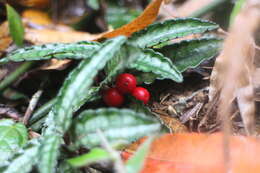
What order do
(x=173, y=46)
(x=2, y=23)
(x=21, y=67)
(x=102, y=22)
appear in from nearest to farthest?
(x=173, y=46)
(x=21, y=67)
(x=2, y=23)
(x=102, y=22)

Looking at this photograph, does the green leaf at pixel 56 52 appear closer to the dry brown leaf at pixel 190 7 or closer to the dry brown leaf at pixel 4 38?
the dry brown leaf at pixel 4 38

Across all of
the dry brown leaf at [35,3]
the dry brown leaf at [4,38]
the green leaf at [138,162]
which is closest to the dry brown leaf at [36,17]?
the dry brown leaf at [35,3]

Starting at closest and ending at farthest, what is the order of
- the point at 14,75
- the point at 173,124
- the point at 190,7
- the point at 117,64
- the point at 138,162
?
the point at 138,162 → the point at 117,64 → the point at 173,124 → the point at 14,75 → the point at 190,7

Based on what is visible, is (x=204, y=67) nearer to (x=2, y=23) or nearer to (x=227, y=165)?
(x=227, y=165)

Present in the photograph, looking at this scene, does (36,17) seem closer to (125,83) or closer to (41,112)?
(41,112)

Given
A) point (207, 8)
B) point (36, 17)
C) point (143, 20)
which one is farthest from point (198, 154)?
point (36, 17)

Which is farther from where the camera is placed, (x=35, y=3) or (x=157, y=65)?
(x=35, y=3)

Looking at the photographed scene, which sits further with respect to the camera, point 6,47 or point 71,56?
point 6,47

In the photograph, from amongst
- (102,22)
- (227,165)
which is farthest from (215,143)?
(102,22)
